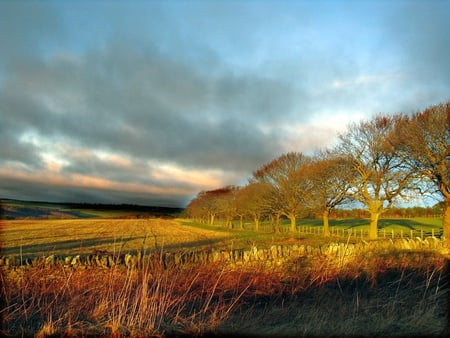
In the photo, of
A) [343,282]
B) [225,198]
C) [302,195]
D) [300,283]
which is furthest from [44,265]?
[225,198]

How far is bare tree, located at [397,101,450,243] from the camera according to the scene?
2508 cm

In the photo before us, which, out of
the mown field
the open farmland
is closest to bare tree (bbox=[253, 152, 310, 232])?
the open farmland

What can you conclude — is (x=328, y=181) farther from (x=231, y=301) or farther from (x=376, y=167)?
(x=231, y=301)

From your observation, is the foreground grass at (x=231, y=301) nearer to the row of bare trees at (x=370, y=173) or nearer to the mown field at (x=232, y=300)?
the mown field at (x=232, y=300)

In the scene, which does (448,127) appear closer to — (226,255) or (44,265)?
(226,255)

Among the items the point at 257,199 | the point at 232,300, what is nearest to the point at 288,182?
the point at 257,199

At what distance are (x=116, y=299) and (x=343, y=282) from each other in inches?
190

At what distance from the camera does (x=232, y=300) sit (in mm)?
6734

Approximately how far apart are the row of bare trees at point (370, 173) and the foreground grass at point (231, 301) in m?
20.0

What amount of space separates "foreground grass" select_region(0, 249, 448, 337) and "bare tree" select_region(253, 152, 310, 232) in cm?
3733

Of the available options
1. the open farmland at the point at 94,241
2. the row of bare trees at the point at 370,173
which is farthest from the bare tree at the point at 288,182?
the open farmland at the point at 94,241

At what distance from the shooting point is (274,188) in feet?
166

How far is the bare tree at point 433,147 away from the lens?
25078 millimetres

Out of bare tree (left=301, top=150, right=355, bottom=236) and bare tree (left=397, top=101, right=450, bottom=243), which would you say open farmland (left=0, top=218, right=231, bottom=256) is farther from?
bare tree (left=397, top=101, right=450, bottom=243)
